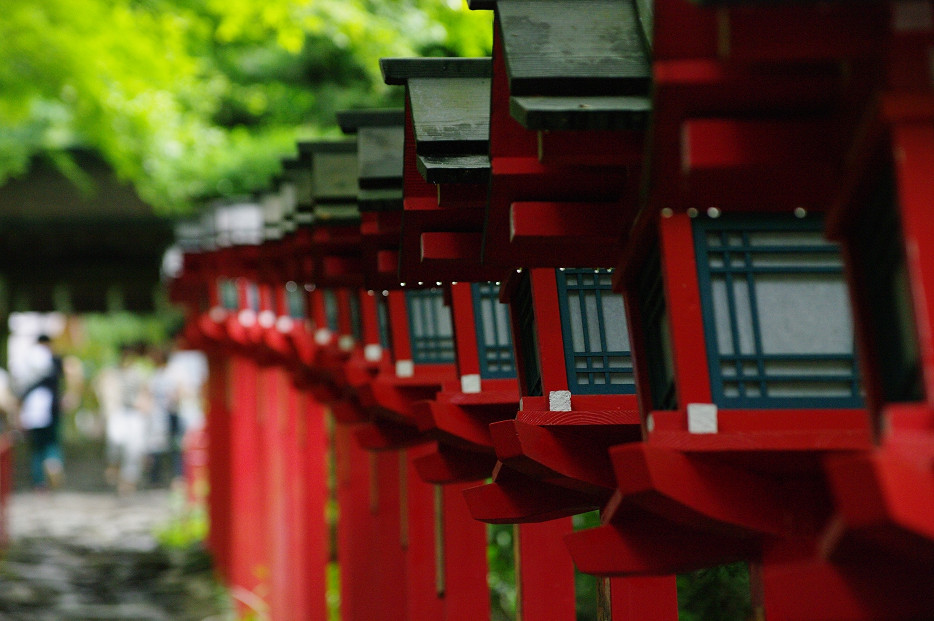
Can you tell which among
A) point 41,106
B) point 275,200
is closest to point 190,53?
point 41,106

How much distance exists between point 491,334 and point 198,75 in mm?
10930

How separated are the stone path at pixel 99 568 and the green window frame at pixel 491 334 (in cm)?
1018

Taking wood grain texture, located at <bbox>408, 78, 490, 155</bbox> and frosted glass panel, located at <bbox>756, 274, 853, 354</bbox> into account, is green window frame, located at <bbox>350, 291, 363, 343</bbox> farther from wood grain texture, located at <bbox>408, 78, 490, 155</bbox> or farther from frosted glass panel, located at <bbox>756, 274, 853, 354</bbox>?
frosted glass panel, located at <bbox>756, 274, 853, 354</bbox>

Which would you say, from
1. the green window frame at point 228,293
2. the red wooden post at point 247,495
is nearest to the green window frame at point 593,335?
the red wooden post at point 247,495

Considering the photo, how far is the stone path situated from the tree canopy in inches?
201

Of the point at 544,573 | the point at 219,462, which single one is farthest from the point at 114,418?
the point at 544,573

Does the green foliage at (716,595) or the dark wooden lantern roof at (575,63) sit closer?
the dark wooden lantern roof at (575,63)

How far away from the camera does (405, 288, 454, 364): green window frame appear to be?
788 cm

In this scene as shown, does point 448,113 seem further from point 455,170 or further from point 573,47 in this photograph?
point 573,47

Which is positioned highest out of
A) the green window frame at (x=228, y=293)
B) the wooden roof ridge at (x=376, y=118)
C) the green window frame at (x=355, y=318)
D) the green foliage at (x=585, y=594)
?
the green window frame at (x=228, y=293)

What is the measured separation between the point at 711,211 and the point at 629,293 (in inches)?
21.2

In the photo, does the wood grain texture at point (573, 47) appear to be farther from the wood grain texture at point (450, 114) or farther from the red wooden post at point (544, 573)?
the red wooden post at point (544, 573)

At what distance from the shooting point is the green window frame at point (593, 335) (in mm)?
4953

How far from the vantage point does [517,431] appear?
459 cm
